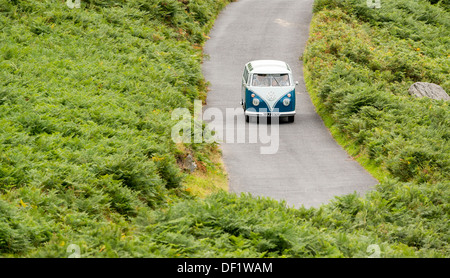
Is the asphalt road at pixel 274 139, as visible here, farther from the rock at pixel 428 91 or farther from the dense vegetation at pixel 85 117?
the rock at pixel 428 91

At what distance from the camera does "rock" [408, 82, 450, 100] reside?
Answer: 25984 millimetres

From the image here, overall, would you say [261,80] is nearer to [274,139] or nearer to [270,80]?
[270,80]

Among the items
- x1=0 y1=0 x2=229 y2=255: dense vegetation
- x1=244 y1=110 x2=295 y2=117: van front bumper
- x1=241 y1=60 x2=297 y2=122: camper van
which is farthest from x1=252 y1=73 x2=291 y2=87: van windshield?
x1=0 y1=0 x2=229 y2=255: dense vegetation

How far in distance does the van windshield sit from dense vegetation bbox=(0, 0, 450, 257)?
1.86 m

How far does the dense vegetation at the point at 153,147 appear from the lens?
11328mm

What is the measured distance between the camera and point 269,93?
2314cm

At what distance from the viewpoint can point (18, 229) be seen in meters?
10.3

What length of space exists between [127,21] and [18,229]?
65.9 feet

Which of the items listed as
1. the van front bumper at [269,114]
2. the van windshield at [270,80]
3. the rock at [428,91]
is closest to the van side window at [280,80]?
the van windshield at [270,80]

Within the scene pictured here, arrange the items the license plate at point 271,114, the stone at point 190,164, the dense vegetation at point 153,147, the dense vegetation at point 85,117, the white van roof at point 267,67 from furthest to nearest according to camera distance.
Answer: the white van roof at point 267,67, the license plate at point 271,114, the stone at point 190,164, the dense vegetation at point 85,117, the dense vegetation at point 153,147

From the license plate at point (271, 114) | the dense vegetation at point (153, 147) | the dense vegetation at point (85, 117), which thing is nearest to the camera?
the dense vegetation at point (153, 147)

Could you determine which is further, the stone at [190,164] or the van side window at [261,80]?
the van side window at [261,80]
